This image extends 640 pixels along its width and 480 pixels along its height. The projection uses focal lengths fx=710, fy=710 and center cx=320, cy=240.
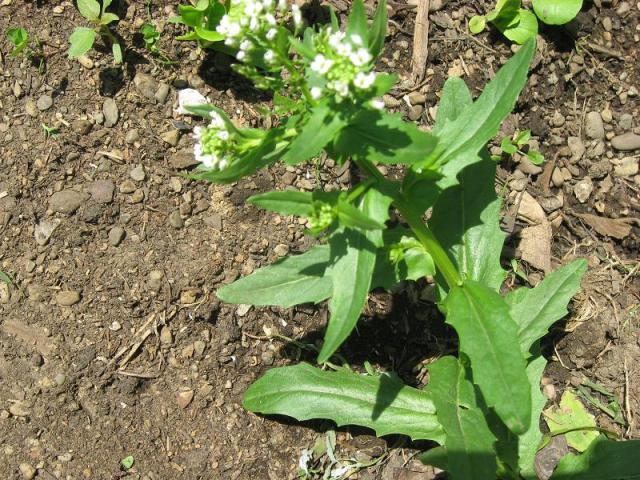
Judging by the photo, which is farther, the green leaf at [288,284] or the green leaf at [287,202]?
A: the green leaf at [288,284]

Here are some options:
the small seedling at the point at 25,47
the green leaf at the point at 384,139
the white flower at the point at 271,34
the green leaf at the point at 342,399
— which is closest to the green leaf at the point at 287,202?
the green leaf at the point at 384,139

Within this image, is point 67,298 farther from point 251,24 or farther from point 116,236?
point 251,24

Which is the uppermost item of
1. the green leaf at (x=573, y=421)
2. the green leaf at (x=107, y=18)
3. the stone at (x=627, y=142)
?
the green leaf at (x=107, y=18)

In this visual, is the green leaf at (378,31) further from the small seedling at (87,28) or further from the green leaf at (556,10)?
the green leaf at (556,10)

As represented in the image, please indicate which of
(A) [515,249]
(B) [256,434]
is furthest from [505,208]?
(B) [256,434]

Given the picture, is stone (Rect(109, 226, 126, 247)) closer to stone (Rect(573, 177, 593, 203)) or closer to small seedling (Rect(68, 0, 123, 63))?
small seedling (Rect(68, 0, 123, 63))

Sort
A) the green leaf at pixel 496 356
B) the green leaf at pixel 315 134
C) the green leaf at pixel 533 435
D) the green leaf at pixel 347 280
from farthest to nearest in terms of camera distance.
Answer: the green leaf at pixel 533 435 → the green leaf at pixel 496 356 → the green leaf at pixel 347 280 → the green leaf at pixel 315 134

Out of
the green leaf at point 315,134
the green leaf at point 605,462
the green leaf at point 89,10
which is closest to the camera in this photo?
the green leaf at point 315,134

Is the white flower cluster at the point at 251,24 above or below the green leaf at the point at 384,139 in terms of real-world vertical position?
above
